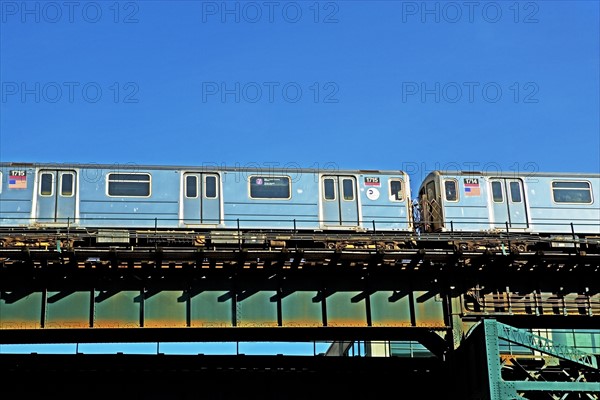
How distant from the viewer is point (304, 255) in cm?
3023

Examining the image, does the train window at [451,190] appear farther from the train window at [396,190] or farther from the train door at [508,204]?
the train window at [396,190]

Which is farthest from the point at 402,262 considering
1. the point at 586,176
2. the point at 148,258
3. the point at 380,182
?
the point at 586,176

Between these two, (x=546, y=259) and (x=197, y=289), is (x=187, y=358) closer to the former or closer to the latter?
(x=197, y=289)

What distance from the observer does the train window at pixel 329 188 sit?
3578 centimetres

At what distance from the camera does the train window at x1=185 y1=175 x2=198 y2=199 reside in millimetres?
35000

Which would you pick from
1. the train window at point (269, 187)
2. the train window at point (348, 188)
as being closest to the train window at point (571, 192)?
the train window at point (348, 188)

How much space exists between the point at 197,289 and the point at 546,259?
12872mm

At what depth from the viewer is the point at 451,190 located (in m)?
37.3

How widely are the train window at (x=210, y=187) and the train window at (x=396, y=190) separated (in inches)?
297

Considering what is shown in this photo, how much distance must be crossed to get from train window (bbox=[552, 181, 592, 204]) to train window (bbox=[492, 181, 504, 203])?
2.54 metres

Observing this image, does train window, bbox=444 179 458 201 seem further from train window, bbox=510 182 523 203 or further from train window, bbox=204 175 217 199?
train window, bbox=204 175 217 199

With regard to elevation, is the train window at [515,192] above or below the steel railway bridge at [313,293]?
above

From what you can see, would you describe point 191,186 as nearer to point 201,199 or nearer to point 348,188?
point 201,199

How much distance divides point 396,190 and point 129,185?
1129cm
